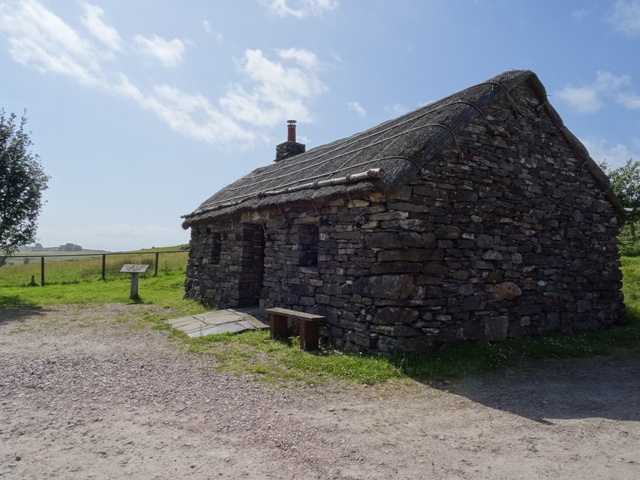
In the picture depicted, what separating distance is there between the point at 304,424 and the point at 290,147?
43.4 ft

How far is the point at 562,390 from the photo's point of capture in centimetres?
565

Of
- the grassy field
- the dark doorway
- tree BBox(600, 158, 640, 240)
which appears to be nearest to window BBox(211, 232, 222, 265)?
the dark doorway

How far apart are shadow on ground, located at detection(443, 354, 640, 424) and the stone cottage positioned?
1.02 metres

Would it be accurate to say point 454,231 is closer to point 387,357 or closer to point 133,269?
point 387,357

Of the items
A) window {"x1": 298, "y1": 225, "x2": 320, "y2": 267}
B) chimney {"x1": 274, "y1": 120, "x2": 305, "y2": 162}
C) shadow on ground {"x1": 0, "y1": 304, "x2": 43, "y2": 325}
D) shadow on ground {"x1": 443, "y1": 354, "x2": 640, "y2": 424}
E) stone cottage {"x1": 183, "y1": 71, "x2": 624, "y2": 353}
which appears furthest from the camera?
chimney {"x1": 274, "y1": 120, "x2": 305, "y2": 162}

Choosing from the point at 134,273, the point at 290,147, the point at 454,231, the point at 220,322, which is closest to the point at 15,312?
the point at 134,273

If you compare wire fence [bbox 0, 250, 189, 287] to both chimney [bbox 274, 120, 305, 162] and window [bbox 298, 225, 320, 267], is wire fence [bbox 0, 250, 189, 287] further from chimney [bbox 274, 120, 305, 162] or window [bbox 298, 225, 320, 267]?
window [bbox 298, 225, 320, 267]

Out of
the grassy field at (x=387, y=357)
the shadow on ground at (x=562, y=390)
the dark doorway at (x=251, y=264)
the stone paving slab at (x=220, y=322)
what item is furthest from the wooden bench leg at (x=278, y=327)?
the shadow on ground at (x=562, y=390)

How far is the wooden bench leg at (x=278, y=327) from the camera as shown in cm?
795

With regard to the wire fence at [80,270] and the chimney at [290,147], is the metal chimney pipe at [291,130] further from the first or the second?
the wire fence at [80,270]

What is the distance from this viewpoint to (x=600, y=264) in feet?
30.6

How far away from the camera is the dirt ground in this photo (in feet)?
11.6

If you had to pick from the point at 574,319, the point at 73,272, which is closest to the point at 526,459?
the point at 574,319

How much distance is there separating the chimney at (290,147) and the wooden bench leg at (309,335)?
10230 mm
